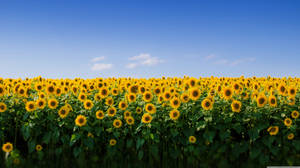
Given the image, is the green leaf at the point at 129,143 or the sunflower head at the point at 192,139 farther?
the green leaf at the point at 129,143

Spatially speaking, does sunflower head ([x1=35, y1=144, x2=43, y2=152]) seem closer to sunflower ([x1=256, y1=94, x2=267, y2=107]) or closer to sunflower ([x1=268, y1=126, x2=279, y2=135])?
sunflower ([x1=256, y1=94, x2=267, y2=107])

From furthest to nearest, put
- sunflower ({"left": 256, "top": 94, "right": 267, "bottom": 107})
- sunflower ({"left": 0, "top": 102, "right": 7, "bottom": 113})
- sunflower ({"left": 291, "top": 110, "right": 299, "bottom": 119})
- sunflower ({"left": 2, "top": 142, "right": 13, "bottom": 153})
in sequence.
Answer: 1. sunflower ({"left": 0, "top": 102, "right": 7, "bottom": 113})
2. sunflower ({"left": 291, "top": 110, "right": 299, "bottom": 119})
3. sunflower ({"left": 256, "top": 94, "right": 267, "bottom": 107})
4. sunflower ({"left": 2, "top": 142, "right": 13, "bottom": 153})

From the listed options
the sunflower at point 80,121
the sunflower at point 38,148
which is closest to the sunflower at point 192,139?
the sunflower at point 80,121

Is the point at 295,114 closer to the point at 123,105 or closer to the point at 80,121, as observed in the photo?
the point at 123,105

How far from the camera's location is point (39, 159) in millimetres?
6879

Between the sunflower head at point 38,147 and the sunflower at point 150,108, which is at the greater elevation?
the sunflower at point 150,108

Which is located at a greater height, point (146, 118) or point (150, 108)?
point (150, 108)

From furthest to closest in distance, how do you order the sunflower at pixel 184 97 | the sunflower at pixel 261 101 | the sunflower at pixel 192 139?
the sunflower at pixel 184 97 < the sunflower at pixel 261 101 < the sunflower at pixel 192 139

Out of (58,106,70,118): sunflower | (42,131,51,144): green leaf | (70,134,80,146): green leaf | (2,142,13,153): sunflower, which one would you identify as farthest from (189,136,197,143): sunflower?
(2,142,13,153): sunflower

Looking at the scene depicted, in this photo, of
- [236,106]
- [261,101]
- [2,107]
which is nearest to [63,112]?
[2,107]

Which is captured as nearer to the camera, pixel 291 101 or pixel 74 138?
pixel 74 138

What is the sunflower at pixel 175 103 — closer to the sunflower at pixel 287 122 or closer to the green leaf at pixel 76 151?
the green leaf at pixel 76 151

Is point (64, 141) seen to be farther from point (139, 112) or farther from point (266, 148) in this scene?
point (266, 148)

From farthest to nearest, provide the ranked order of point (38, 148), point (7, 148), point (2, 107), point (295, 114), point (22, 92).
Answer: point (22, 92) < point (2, 107) < point (295, 114) < point (38, 148) < point (7, 148)
